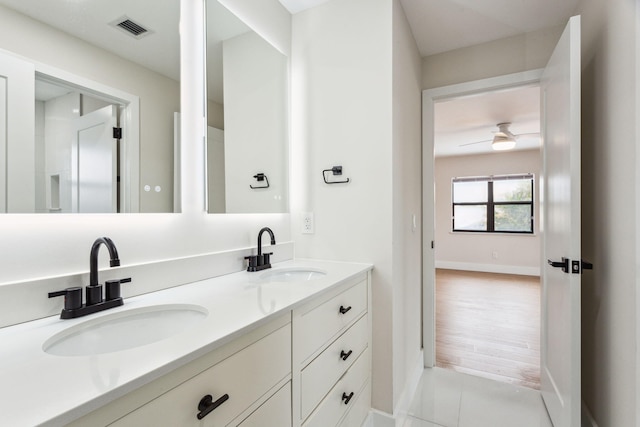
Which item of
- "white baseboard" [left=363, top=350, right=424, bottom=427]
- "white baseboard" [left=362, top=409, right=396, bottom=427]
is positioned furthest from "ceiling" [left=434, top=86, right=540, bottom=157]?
"white baseboard" [left=362, top=409, right=396, bottom=427]

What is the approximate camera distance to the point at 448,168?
253 inches

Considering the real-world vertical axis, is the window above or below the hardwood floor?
above

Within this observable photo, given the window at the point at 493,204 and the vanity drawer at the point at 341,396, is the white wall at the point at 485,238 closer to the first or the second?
the window at the point at 493,204

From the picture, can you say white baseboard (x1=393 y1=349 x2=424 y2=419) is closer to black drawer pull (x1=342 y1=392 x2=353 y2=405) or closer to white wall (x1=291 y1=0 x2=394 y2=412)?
white wall (x1=291 y1=0 x2=394 y2=412)

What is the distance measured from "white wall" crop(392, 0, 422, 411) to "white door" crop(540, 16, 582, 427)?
2.55 feet

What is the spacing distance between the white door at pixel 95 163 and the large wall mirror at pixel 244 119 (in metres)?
0.42

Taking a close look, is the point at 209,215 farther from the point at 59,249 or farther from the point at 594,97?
the point at 594,97

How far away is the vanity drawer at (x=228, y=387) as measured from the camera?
595 millimetres

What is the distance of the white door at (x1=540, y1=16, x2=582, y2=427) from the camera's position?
1381 millimetres

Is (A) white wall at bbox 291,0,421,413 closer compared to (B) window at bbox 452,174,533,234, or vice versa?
(A) white wall at bbox 291,0,421,413

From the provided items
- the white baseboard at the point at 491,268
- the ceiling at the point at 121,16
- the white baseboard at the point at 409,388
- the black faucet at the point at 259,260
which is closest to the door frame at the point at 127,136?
the ceiling at the point at 121,16

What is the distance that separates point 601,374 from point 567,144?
1.11 m

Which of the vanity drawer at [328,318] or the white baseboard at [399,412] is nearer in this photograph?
the vanity drawer at [328,318]

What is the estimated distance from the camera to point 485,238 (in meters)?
6.15
